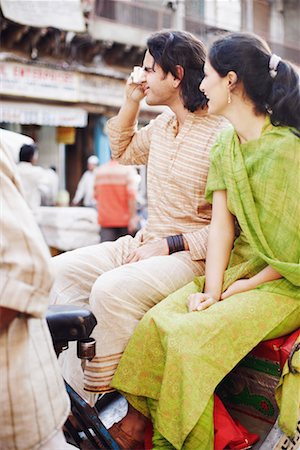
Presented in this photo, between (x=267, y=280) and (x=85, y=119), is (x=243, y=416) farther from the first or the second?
(x=85, y=119)

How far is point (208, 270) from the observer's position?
2537 mm

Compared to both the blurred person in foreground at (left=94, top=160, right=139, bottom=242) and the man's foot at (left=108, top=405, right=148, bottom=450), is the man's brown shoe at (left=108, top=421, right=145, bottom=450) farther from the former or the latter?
the blurred person in foreground at (left=94, top=160, right=139, bottom=242)

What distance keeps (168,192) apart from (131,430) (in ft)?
3.21

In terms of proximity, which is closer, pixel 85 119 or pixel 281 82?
pixel 281 82

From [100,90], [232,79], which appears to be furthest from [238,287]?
[100,90]

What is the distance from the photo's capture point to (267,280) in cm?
242

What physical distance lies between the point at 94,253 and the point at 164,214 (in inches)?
13.4

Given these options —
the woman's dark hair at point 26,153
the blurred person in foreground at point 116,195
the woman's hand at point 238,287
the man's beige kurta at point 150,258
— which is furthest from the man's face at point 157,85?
the blurred person in foreground at point 116,195

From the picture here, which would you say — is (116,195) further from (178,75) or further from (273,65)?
(273,65)

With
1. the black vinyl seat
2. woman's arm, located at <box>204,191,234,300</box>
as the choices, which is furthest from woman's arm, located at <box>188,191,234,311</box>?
the black vinyl seat

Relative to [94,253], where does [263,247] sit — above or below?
above

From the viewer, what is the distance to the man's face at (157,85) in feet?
9.20

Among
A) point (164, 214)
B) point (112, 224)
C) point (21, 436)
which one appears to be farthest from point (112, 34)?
point (21, 436)

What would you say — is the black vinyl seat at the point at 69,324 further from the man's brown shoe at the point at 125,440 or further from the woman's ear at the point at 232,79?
the woman's ear at the point at 232,79
